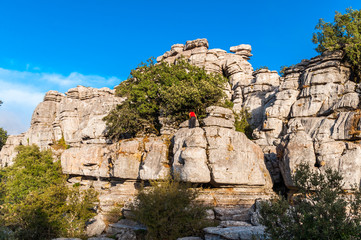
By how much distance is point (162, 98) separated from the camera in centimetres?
2931

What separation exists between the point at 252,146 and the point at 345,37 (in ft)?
63.0

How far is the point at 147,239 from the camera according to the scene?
13.8 m

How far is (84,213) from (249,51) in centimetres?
5301

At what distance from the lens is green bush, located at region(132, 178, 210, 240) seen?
43.8 ft

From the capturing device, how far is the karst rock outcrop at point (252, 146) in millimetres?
19031

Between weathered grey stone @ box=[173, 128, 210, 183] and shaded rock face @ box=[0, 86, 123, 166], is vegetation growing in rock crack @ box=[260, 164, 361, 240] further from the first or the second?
shaded rock face @ box=[0, 86, 123, 166]

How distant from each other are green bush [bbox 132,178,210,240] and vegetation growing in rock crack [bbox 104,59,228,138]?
45.1 ft

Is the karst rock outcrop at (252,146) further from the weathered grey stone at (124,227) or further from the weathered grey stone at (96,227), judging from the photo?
the weathered grey stone at (124,227)

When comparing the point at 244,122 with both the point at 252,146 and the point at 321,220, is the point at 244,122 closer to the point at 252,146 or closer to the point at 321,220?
the point at 252,146

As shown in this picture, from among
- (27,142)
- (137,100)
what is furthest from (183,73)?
(27,142)

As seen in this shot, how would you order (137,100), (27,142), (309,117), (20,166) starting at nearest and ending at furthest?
1. (309,117)
2. (137,100)
3. (20,166)
4. (27,142)

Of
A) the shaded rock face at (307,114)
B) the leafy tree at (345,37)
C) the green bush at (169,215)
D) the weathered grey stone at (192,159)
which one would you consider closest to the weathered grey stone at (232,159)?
the weathered grey stone at (192,159)

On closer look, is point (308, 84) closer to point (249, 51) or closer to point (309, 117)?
point (309, 117)

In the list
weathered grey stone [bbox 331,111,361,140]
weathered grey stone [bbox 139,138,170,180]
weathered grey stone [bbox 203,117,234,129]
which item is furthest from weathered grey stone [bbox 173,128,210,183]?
weathered grey stone [bbox 331,111,361,140]
